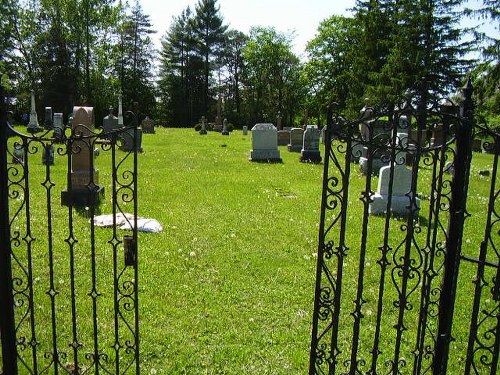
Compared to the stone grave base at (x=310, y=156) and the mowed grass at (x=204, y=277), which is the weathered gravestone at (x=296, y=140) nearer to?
the stone grave base at (x=310, y=156)

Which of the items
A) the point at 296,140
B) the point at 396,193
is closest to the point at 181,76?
the point at 296,140

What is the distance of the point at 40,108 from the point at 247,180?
35.0 m

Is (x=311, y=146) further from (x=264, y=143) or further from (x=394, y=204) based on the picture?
(x=394, y=204)

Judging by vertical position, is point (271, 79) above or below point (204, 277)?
above

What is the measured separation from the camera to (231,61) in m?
55.7

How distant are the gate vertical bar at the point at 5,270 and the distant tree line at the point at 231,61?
16.9 meters

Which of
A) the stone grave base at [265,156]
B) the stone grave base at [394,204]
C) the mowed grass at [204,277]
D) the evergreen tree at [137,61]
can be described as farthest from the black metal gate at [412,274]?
the evergreen tree at [137,61]

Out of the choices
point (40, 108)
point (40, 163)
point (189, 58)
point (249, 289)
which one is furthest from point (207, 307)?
point (189, 58)

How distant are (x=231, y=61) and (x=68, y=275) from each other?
52883 mm

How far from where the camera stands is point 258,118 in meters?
53.2

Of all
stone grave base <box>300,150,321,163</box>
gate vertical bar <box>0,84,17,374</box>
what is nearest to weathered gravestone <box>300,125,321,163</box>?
stone grave base <box>300,150,321,163</box>

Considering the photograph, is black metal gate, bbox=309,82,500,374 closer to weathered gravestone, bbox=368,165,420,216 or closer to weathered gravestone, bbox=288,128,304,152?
weathered gravestone, bbox=368,165,420,216

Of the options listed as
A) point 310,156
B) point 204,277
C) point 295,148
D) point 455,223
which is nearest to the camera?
point 455,223

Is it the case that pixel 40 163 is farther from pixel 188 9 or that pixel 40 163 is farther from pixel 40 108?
pixel 188 9
